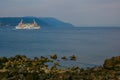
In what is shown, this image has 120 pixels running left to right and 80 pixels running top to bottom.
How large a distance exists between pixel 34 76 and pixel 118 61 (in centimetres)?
532

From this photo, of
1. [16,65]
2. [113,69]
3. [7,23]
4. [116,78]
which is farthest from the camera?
[7,23]

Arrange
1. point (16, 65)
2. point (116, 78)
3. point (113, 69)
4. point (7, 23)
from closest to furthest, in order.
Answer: point (116, 78)
point (113, 69)
point (16, 65)
point (7, 23)

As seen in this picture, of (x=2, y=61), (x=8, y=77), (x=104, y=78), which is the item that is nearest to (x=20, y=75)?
(x=8, y=77)

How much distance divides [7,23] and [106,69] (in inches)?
6790

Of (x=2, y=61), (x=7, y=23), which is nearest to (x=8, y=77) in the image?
(x=2, y=61)

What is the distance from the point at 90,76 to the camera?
16.2 meters

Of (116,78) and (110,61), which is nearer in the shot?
(116,78)

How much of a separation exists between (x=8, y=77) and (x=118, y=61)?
6344 mm

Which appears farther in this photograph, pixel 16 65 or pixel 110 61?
pixel 16 65

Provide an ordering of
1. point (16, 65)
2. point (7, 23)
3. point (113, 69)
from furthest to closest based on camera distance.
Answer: point (7, 23), point (16, 65), point (113, 69)

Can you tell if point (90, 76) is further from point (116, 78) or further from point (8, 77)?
point (8, 77)

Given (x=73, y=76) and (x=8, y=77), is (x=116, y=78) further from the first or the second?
(x=8, y=77)

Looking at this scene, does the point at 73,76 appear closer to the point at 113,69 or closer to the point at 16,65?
the point at 113,69

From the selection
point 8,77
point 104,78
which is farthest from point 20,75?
point 104,78
